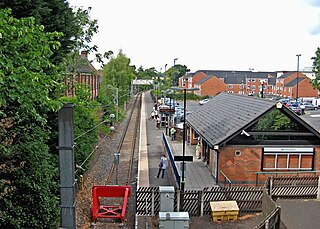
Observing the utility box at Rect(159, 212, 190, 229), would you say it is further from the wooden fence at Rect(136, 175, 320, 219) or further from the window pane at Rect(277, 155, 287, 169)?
the window pane at Rect(277, 155, 287, 169)

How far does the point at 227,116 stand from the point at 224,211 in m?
7.16

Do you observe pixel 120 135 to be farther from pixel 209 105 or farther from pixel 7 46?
pixel 7 46

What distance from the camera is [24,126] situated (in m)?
9.31

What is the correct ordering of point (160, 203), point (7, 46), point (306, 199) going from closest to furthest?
point (7, 46)
point (160, 203)
point (306, 199)

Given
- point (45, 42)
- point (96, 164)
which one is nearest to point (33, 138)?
point (45, 42)

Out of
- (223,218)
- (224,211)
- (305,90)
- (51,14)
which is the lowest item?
(223,218)

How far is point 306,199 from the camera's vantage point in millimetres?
13438

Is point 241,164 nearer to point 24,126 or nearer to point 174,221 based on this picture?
point 174,221

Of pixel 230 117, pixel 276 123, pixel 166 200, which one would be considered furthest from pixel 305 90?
pixel 166 200

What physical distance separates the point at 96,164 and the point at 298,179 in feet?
38.2

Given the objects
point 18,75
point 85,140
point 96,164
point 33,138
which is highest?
point 18,75

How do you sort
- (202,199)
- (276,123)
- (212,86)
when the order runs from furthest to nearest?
(212,86) < (276,123) < (202,199)

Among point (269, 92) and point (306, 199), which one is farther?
point (269, 92)

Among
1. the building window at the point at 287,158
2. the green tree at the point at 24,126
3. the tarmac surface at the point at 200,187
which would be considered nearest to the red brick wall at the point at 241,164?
the building window at the point at 287,158
